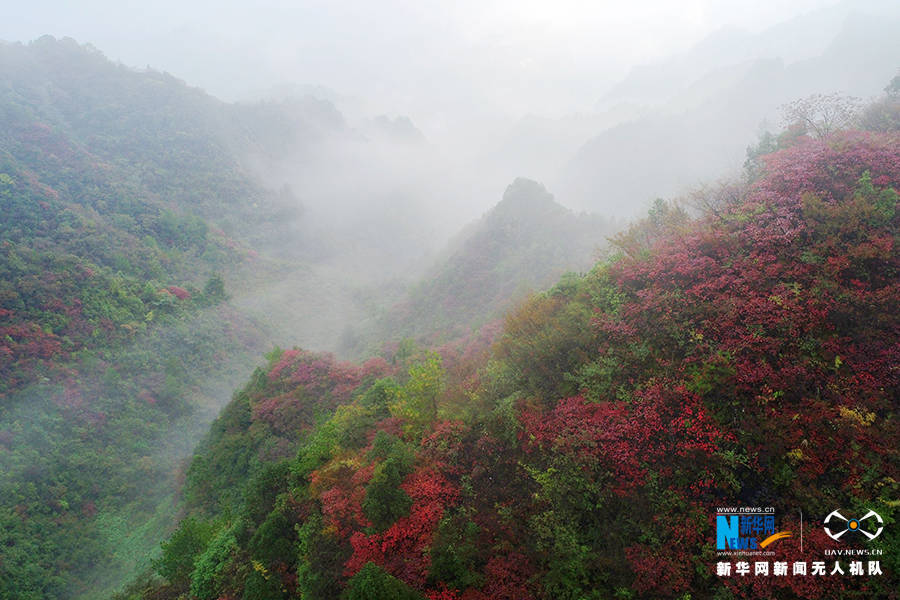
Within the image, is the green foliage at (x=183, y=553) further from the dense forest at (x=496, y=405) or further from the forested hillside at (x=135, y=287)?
the forested hillside at (x=135, y=287)

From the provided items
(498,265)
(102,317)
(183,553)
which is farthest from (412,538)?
(498,265)

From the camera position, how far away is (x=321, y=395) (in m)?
21.3

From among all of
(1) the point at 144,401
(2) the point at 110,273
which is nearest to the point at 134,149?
(2) the point at 110,273

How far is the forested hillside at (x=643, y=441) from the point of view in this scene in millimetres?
7141

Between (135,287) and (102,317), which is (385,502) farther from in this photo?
(135,287)

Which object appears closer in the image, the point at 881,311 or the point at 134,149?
the point at 881,311

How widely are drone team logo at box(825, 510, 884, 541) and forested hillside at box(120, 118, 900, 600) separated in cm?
11

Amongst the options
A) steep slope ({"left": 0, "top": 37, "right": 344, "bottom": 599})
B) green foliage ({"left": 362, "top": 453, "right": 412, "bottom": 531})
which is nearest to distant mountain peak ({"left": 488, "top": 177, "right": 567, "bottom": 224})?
steep slope ({"left": 0, "top": 37, "right": 344, "bottom": 599})

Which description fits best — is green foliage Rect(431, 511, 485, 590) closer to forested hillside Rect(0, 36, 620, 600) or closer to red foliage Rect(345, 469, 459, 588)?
red foliage Rect(345, 469, 459, 588)

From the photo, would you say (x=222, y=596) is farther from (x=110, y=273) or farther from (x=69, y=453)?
(x=110, y=273)

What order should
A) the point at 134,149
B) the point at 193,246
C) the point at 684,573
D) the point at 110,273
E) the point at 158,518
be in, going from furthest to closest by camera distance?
the point at 134,149, the point at 193,246, the point at 110,273, the point at 158,518, the point at 684,573

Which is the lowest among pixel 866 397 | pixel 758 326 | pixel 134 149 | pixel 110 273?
pixel 866 397

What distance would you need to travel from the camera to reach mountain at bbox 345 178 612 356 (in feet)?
124

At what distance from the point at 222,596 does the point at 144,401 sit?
23168mm
